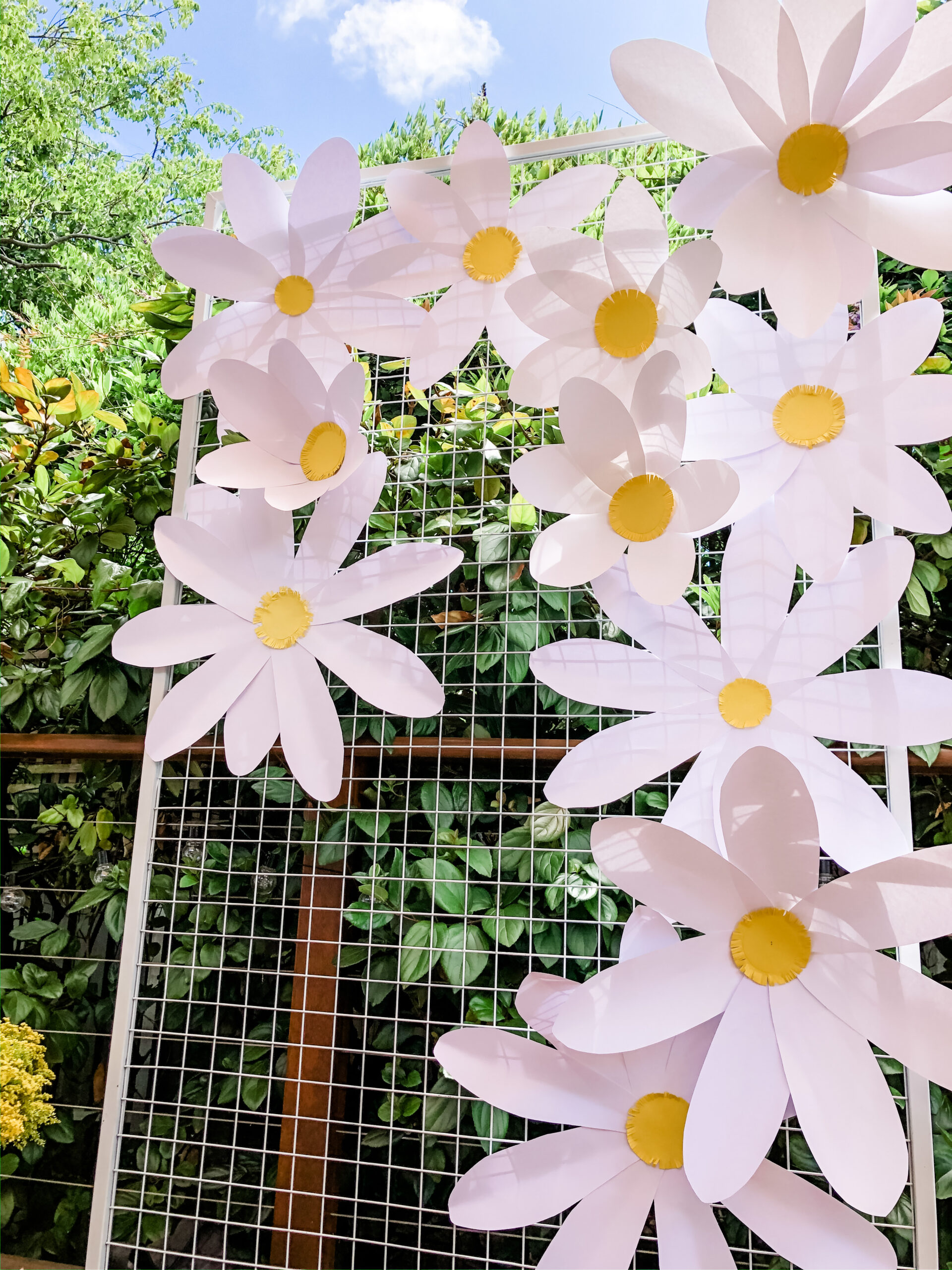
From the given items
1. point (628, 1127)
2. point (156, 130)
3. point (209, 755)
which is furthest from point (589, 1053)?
point (156, 130)

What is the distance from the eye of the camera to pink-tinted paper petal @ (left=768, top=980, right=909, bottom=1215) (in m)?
0.57

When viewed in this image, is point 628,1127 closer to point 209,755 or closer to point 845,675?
point 845,675

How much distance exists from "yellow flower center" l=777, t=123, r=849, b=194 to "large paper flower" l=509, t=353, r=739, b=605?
0.62 ft

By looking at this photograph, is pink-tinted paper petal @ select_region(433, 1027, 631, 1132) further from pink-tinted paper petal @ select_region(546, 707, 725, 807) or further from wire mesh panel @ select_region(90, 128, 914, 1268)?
pink-tinted paper petal @ select_region(546, 707, 725, 807)

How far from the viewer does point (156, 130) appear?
502cm

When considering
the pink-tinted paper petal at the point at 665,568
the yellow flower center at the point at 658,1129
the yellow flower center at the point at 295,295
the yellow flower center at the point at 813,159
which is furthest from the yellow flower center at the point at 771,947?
the yellow flower center at the point at 295,295

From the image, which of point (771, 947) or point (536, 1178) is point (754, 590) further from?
point (536, 1178)

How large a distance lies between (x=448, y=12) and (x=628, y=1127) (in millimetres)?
5001

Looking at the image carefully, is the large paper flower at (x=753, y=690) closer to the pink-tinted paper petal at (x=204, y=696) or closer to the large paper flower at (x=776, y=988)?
the large paper flower at (x=776, y=988)

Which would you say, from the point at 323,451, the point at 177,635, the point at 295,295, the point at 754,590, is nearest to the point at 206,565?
the point at 177,635

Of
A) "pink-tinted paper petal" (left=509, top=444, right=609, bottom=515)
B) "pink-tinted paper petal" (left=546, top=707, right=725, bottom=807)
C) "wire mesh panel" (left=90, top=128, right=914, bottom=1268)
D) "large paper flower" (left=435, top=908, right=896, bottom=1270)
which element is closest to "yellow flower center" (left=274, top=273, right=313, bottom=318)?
"wire mesh panel" (left=90, top=128, right=914, bottom=1268)

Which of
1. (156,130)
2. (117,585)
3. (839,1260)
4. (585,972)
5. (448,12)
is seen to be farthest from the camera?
(156,130)

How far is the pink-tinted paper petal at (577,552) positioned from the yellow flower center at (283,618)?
10.4 inches

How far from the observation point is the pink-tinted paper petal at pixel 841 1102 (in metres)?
0.57
